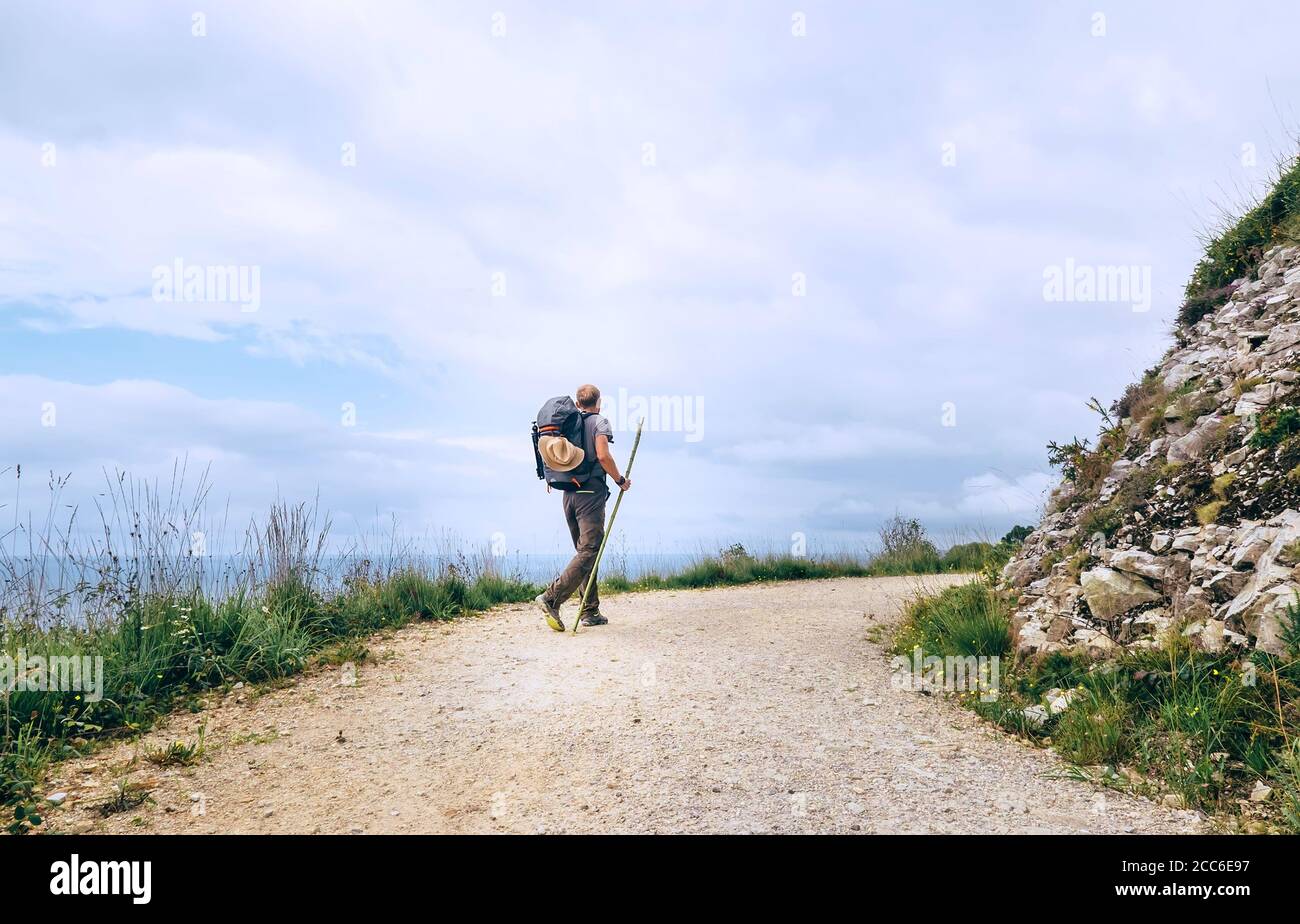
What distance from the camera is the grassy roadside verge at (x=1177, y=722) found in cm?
489

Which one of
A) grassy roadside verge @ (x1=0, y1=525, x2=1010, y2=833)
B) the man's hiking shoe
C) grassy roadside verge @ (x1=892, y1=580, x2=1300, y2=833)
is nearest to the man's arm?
the man's hiking shoe

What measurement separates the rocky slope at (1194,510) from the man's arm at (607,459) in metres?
4.75

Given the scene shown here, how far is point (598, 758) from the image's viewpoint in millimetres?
5570

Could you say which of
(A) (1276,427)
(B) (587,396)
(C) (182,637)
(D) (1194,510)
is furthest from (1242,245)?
(C) (182,637)

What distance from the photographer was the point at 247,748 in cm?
622

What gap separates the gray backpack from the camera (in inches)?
392

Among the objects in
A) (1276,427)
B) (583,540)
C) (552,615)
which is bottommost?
(552,615)

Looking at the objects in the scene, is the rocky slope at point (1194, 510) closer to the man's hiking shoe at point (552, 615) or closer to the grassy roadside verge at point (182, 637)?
the grassy roadside verge at point (182, 637)

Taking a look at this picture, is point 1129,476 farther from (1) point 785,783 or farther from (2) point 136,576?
(2) point 136,576

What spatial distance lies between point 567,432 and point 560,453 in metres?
0.30

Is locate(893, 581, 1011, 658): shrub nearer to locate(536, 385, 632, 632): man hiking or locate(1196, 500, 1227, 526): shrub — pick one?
locate(1196, 500, 1227, 526): shrub

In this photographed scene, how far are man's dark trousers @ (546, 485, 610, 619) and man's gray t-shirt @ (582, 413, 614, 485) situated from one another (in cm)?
16

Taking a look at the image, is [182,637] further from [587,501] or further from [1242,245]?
[1242,245]
